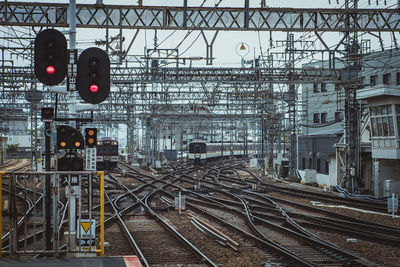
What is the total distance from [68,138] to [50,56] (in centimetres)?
144

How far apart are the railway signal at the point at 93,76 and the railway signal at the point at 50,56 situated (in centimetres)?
33

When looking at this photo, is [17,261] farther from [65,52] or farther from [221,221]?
[221,221]

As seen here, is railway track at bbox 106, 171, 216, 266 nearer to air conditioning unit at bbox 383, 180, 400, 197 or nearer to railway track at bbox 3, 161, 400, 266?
railway track at bbox 3, 161, 400, 266

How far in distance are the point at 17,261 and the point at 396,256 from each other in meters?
8.10

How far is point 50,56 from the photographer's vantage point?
7.64m

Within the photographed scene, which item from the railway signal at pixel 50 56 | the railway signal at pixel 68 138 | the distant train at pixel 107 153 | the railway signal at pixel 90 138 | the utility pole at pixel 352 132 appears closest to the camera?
the railway signal at pixel 50 56

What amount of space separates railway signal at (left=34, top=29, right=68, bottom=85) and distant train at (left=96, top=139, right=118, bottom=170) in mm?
32075

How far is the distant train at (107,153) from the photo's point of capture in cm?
3950

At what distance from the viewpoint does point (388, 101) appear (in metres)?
20.9

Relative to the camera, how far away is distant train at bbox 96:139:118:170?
3950 centimetres

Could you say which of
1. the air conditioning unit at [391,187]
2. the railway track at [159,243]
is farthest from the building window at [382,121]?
the railway track at [159,243]

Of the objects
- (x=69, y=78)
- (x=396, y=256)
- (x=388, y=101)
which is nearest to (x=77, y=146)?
(x=69, y=78)

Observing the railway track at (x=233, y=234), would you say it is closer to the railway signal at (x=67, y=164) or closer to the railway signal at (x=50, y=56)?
the railway signal at (x=67, y=164)

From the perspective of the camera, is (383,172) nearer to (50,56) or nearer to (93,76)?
(93,76)
